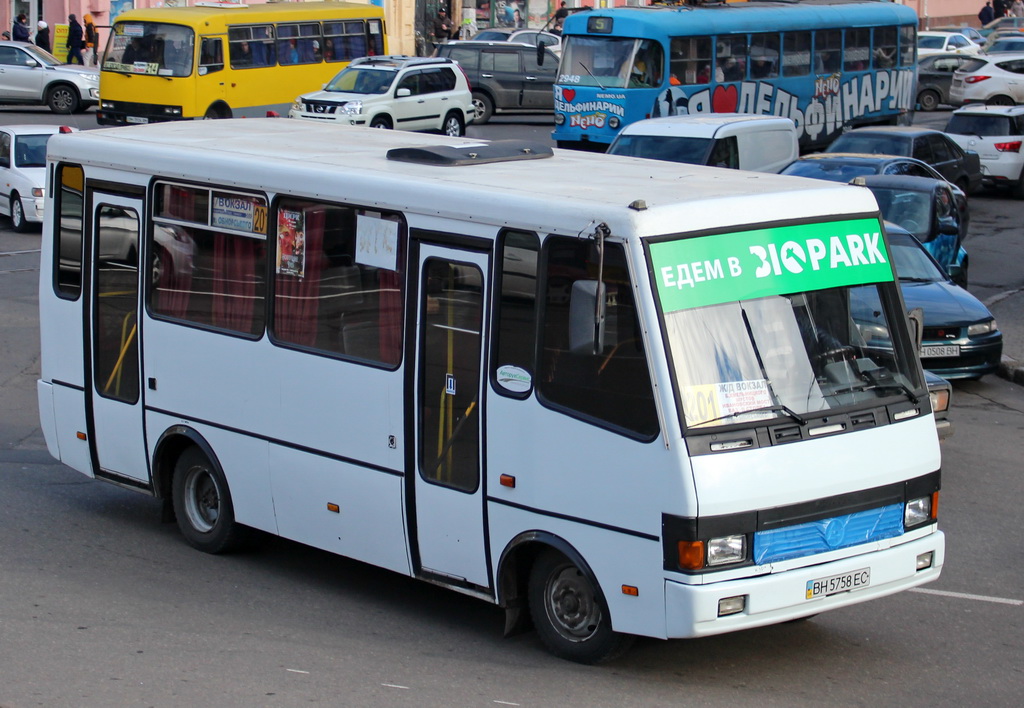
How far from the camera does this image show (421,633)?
23.2 feet

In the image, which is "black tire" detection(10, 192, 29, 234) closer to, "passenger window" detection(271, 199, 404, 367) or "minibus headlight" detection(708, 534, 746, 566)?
"passenger window" detection(271, 199, 404, 367)

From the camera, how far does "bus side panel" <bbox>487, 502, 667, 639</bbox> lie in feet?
19.5

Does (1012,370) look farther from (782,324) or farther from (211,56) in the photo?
(211,56)

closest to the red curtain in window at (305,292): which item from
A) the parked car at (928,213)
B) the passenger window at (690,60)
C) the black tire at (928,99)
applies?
the parked car at (928,213)

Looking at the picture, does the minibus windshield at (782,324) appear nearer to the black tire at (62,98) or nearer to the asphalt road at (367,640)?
the asphalt road at (367,640)

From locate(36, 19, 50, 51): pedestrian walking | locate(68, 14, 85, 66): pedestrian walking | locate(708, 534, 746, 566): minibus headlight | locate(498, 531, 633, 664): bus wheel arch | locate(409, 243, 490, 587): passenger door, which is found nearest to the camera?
locate(708, 534, 746, 566): minibus headlight

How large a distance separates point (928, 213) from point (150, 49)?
19316 millimetres

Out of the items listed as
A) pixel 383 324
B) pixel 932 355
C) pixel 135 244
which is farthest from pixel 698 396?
pixel 932 355

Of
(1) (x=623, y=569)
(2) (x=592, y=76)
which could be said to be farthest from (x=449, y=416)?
(2) (x=592, y=76)

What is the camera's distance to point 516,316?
6469 millimetres

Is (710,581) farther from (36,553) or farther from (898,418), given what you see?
(36,553)

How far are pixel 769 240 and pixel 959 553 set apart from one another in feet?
10.8

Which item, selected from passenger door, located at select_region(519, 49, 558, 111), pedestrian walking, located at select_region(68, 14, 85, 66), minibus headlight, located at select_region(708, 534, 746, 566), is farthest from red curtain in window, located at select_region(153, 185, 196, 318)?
pedestrian walking, located at select_region(68, 14, 85, 66)

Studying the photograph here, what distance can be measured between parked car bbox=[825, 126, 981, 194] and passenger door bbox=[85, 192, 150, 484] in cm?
1376
